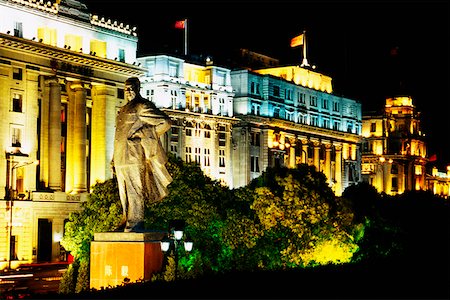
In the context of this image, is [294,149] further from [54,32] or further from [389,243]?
[389,243]

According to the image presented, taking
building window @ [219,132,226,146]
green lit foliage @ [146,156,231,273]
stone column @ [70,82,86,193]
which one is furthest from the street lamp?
building window @ [219,132,226,146]

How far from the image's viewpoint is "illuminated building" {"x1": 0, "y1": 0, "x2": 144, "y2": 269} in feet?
272

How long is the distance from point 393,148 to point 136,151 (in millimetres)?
161640

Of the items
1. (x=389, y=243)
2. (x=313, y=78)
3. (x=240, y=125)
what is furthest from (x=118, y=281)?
(x=313, y=78)

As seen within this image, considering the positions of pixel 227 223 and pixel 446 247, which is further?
pixel 446 247

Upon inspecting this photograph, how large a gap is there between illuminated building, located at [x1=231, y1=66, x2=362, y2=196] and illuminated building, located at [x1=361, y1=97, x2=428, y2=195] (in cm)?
1676

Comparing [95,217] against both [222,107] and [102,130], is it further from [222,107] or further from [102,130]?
[222,107]

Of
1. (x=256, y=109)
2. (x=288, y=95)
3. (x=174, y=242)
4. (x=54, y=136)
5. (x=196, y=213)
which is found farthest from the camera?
(x=288, y=95)

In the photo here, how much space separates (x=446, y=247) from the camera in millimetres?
71125

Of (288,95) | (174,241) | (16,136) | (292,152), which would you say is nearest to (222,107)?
(288,95)

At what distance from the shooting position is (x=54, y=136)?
294ft

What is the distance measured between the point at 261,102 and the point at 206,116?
1607cm

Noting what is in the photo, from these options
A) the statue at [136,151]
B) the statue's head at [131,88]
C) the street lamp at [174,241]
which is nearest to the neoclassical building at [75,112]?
the street lamp at [174,241]

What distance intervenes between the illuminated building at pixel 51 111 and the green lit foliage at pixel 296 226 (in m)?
32.5
